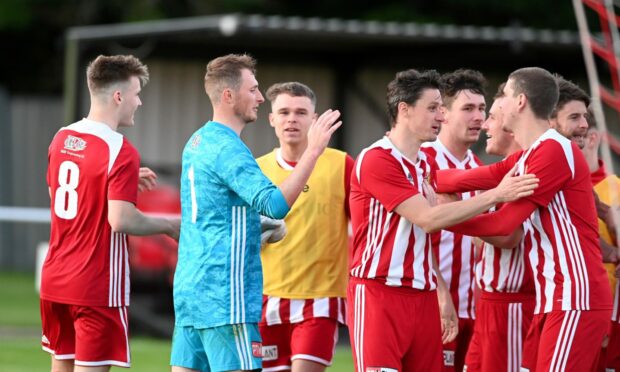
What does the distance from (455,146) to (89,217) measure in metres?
2.67

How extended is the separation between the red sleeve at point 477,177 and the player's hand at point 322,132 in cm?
111

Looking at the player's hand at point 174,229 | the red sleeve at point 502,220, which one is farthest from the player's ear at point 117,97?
the red sleeve at point 502,220

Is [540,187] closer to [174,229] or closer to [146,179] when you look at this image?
[174,229]

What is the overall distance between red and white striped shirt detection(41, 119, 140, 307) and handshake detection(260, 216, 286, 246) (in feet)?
2.55

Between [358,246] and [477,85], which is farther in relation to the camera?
[477,85]

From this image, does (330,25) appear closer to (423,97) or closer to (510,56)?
(510,56)

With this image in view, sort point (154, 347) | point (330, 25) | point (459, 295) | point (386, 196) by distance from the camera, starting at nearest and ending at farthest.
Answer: point (386, 196), point (459, 295), point (154, 347), point (330, 25)

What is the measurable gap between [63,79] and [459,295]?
20454 millimetres

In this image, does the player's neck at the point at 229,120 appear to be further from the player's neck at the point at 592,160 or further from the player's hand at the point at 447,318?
the player's neck at the point at 592,160

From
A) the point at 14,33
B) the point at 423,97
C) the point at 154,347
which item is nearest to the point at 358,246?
the point at 423,97

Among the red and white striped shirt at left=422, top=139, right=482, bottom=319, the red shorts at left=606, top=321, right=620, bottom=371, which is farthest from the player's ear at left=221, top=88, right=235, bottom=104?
the red shorts at left=606, top=321, right=620, bottom=371

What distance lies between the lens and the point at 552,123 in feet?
27.2

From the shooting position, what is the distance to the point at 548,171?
7.09m

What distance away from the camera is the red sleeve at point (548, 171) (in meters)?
7.09
